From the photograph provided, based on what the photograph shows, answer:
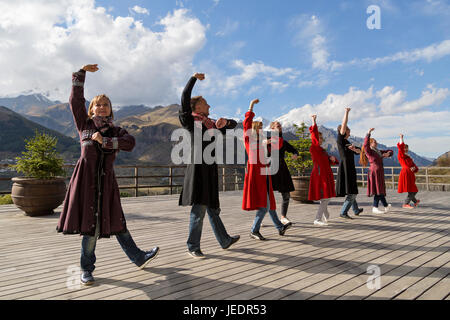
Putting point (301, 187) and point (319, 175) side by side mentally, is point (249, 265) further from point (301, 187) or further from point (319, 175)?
point (301, 187)

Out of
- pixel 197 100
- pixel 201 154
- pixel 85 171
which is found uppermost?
pixel 197 100

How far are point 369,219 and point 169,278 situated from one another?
14.1 feet

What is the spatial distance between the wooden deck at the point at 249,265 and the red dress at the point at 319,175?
56 centimetres

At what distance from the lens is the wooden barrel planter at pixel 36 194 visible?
562 cm

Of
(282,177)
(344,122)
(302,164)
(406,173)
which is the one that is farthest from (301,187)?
(282,177)

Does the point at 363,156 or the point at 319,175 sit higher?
the point at 363,156

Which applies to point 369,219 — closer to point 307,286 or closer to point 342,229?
point 342,229

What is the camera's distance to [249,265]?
2824 millimetres

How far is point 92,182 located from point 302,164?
254 inches

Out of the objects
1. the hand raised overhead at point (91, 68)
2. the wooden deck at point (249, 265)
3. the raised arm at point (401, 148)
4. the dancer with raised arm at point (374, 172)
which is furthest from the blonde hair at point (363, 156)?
the hand raised overhead at point (91, 68)
